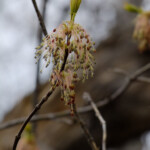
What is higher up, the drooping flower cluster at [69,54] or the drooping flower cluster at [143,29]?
the drooping flower cluster at [143,29]

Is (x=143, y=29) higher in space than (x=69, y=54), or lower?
higher

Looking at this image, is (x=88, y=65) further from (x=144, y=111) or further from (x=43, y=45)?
(x=144, y=111)

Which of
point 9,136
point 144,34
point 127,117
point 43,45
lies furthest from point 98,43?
point 43,45

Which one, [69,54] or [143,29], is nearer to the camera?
[69,54]

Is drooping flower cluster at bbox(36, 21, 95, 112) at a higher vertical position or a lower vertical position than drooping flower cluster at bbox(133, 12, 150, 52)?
lower

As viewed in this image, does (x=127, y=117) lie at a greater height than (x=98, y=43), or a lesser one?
lesser

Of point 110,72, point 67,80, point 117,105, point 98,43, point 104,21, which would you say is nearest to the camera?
point 67,80

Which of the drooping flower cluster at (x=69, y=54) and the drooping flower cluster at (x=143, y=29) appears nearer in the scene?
the drooping flower cluster at (x=69, y=54)

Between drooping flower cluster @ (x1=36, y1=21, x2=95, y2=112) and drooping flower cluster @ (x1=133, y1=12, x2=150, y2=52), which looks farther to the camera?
drooping flower cluster @ (x1=133, y1=12, x2=150, y2=52)
